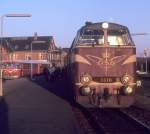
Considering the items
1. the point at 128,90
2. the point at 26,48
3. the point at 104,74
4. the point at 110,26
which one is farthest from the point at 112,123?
the point at 26,48

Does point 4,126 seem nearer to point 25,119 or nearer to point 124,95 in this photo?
point 25,119

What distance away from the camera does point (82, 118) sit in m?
18.1

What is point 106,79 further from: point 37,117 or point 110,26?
point 37,117

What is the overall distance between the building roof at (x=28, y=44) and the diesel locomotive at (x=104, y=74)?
92.9 m

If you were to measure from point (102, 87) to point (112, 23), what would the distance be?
3.18 m

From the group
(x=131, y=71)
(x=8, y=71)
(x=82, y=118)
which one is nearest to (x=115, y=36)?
(x=131, y=71)

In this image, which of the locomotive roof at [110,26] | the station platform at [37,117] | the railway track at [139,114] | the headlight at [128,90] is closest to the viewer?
the station platform at [37,117]

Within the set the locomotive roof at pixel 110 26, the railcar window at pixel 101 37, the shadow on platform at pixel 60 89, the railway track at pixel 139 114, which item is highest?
the locomotive roof at pixel 110 26

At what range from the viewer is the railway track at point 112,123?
1453 centimetres

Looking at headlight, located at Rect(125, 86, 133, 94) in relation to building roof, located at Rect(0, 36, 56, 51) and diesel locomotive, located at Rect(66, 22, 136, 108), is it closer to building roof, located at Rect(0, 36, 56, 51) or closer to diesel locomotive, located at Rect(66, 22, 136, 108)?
diesel locomotive, located at Rect(66, 22, 136, 108)

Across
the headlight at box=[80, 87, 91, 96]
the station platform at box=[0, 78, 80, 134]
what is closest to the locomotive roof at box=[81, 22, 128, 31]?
the headlight at box=[80, 87, 91, 96]

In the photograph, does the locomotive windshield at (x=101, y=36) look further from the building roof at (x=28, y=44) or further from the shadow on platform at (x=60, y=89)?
the building roof at (x=28, y=44)

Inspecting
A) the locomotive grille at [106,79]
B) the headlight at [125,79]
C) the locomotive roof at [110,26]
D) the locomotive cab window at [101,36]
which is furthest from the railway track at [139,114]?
the locomotive roof at [110,26]

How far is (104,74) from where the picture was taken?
1930 centimetres
